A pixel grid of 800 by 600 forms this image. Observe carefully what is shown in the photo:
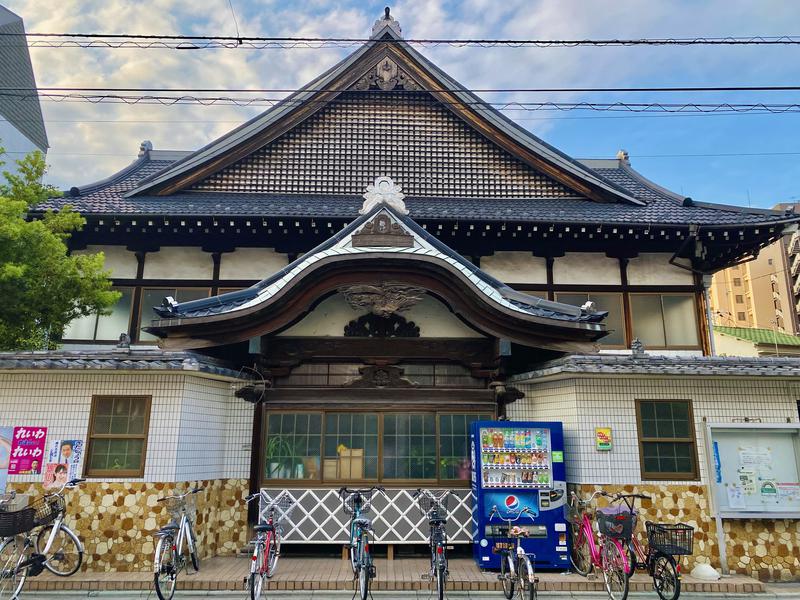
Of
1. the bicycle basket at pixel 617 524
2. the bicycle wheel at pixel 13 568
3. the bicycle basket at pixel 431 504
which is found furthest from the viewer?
the bicycle basket at pixel 431 504

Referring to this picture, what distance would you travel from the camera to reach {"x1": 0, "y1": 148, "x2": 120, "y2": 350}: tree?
896 cm

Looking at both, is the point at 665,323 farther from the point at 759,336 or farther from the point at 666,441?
the point at 759,336

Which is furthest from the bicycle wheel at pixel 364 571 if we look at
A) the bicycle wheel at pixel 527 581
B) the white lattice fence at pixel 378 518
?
the white lattice fence at pixel 378 518

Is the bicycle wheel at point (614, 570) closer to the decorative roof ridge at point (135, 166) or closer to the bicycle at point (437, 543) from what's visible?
the bicycle at point (437, 543)

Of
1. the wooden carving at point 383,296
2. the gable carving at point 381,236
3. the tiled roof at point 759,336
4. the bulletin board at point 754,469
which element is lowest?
the bulletin board at point 754,469

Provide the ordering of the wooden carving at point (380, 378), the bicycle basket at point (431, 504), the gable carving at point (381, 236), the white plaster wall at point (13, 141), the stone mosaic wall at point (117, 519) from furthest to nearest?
1. the white plaster wall at point (13, 141)
2. the wooden carving at point (380, 378)
3. the gable carving at point (381, 236)
4. the stone mosaic wall at point (117, 519)
5. the bicycle basket at point (431, 504)

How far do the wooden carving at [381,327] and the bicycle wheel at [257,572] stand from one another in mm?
4166

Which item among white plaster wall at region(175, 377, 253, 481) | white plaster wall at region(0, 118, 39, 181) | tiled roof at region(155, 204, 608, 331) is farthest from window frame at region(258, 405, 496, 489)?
white plaster wall at region(0, 118, 39, 181)

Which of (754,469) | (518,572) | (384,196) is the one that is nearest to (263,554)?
(518,572)

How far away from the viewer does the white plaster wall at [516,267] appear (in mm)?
11852

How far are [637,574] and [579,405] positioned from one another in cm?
270

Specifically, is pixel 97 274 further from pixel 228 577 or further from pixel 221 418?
pixel 228 577

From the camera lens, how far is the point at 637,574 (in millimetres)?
8352

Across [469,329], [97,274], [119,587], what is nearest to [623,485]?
[469,329]
